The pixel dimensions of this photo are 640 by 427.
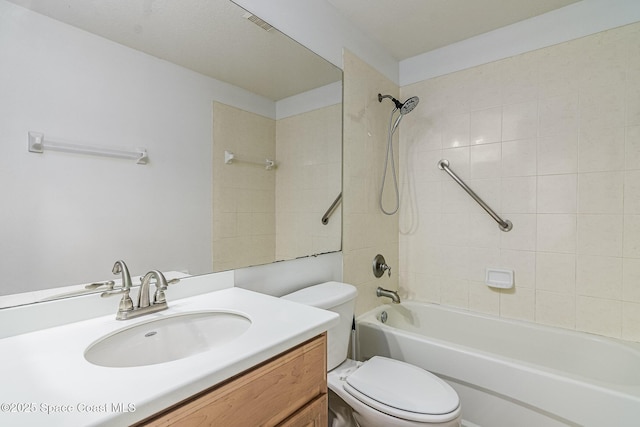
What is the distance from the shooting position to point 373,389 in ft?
3.95

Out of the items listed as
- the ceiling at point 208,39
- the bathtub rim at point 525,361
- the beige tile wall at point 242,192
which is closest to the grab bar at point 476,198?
the bathtub rim at point 525,361

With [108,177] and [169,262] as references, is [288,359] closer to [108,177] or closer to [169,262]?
[169,262]

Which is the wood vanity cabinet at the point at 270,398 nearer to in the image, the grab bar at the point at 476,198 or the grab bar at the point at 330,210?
the grab bar at the point at 330,210

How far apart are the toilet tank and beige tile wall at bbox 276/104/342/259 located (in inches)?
8.2

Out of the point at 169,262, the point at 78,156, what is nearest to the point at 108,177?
the point at 78,156

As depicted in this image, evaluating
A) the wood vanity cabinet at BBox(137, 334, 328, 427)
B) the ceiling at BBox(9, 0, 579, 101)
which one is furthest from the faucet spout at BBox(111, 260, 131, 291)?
the ceiling at BBox(9, 0, 579, 101)

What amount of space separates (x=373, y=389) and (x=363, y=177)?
118 cm

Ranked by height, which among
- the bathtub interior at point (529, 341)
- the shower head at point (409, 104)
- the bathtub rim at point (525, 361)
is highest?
the shower head at point (409, 104)

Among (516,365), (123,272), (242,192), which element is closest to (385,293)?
(516,365)

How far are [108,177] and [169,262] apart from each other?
333 mm

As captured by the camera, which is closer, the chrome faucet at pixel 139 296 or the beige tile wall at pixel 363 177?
the chrome faucet at pixel 139 296

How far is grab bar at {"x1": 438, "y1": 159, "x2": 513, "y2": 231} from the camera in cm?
186

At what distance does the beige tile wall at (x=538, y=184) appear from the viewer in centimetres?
156

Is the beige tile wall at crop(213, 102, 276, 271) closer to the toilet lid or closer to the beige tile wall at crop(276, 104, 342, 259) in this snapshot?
the beige tile wall at crop(276, 104, 342, 259)
